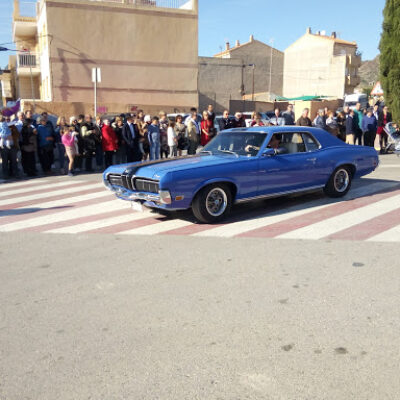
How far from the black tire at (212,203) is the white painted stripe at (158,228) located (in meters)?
0.33

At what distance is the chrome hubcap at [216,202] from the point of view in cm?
700

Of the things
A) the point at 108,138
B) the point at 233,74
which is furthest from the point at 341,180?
the point at 233,74

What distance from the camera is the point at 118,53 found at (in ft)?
103

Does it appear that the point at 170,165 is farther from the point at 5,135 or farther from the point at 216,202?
the point at 5,135

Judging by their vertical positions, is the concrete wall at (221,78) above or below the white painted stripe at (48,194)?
above

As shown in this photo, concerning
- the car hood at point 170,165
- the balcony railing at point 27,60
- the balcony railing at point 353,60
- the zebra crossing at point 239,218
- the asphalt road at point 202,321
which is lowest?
the asphalt road at point 202,321

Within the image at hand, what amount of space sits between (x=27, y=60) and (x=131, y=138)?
2618 centimetres

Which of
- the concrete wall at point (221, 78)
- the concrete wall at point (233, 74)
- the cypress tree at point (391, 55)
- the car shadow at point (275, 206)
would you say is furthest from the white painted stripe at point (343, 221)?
the concrete wall at point (221, 78)

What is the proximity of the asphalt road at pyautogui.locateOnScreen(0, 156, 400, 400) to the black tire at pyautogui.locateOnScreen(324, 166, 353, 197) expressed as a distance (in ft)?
9.50

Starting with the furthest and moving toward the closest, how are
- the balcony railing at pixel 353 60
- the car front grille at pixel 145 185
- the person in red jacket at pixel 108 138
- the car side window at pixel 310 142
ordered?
the balcony railing at pixel 353 60 < the person in red jacket at pixel 108 138 < the car side window at pixel 310 142 < the car front grille at pixel 145 185

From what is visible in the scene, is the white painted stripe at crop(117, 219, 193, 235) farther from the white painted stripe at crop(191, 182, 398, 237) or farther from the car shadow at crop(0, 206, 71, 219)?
the car shadow at crop(0, 206, 71, 219)

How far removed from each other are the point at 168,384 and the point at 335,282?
2312 mm

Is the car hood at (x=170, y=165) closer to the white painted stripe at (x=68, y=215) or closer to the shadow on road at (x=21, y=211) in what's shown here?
the white painted stripe at (x=68, y=215)

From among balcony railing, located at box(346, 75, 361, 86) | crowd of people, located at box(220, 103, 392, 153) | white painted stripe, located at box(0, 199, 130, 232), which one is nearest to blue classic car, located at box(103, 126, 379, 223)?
white painted stripe, located at box(0, 199, 130, 232)
